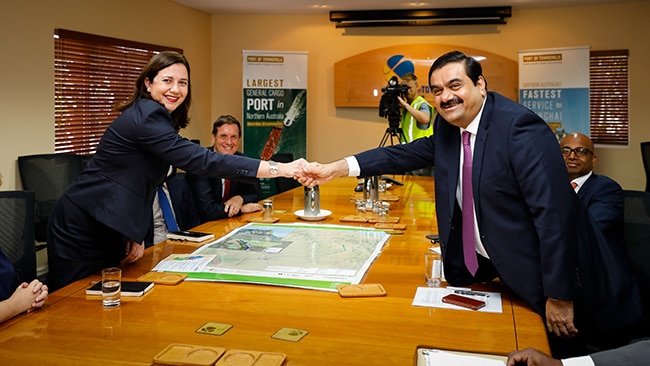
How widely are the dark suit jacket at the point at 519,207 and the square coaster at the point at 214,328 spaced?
0.80 m

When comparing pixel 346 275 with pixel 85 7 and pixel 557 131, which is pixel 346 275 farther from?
pixel 557 131

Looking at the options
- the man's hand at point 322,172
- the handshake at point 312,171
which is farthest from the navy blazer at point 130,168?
the man's hand at point 322,172

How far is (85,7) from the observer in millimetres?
5477

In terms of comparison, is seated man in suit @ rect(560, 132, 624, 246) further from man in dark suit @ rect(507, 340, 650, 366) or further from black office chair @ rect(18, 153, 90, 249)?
black office chair @ rect(18, 153, 90, 249)

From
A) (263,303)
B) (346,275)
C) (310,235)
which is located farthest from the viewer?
(310,235)

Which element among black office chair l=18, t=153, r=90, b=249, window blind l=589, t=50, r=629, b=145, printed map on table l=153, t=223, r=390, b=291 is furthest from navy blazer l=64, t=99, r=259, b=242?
window blind l=589, t=50, r=629, b=145

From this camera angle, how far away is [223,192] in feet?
12.2

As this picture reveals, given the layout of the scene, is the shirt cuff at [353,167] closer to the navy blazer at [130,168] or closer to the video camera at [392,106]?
the navy blazer at [130,168]

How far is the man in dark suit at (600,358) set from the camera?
124 cm

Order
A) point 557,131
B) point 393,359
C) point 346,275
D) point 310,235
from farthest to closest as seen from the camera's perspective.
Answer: point 557,131 < point 310,235 < point 346,275 < point 393,359

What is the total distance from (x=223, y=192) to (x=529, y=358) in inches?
107

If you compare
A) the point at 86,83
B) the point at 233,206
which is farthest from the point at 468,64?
the point at 86,83

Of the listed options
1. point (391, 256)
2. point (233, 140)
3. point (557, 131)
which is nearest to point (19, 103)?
point (233, 140)

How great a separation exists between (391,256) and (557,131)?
5265 millimetres
